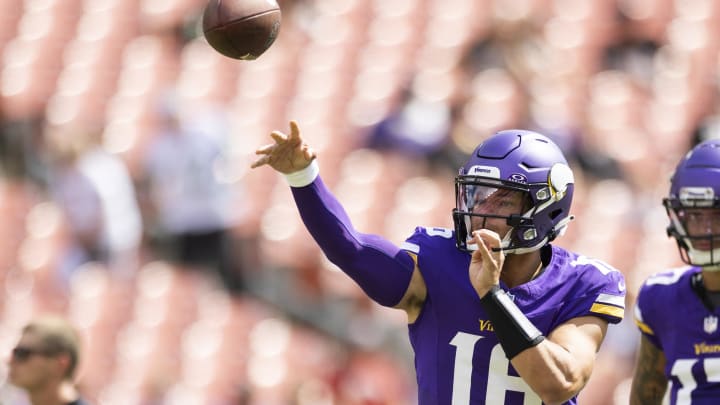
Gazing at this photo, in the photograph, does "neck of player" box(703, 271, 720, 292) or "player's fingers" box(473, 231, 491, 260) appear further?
"neck of player" box(703, 271, 720, 292)

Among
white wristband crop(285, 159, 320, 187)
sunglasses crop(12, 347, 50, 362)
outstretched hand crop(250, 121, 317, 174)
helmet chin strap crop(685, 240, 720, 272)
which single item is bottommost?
helmet chin strap crop(685, 240, 720, 272)

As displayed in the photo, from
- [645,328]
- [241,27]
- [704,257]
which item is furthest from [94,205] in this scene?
[704,257]

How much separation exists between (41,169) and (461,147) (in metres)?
2.76

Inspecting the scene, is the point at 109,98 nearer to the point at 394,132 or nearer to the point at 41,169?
the point at 41,169

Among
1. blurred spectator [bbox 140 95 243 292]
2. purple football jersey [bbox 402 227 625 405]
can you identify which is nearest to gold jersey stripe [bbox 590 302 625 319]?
purple football jersey [bbox 402 227 625 405]

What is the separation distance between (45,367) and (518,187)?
219 centimetres

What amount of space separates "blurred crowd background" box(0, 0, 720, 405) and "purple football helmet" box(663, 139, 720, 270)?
10.7 feet

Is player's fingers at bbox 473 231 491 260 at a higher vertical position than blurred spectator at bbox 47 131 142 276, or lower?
lower

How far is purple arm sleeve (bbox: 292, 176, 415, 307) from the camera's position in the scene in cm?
354

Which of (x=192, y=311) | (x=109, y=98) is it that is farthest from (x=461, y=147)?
(x=109, y=98)

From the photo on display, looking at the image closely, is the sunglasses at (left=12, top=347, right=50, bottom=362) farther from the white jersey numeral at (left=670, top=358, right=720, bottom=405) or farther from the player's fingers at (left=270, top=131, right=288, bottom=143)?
the white jersey numeral at (left=670, top=358, right=720, bottom=405)

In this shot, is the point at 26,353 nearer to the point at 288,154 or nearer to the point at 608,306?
the point at 288,154

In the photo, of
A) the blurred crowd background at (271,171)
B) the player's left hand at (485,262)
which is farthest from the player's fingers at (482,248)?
the blurred crowd background at (271,171)

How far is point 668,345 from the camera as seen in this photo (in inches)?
163
